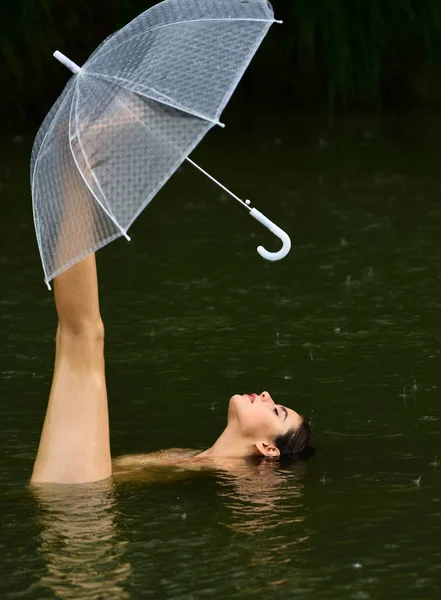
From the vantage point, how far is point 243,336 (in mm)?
10273

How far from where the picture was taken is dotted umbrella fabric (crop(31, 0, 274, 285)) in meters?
6.96

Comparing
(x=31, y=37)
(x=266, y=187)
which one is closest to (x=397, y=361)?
(x=266, y=187)

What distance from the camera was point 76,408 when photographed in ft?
24.6

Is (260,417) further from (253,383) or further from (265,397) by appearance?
(253,383)

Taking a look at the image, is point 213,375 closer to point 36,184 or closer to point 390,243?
point 36,184

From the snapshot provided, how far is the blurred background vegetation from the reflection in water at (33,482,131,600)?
40.1ft

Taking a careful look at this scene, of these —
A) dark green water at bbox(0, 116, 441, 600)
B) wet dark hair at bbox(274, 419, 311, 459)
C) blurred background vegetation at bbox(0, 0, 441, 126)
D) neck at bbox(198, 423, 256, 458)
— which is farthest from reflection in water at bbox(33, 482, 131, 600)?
blurred background vegetation at bbox(0, 0, 441, 126)

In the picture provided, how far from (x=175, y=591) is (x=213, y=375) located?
10.7 ft

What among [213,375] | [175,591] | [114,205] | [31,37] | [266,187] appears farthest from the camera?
[31,37]

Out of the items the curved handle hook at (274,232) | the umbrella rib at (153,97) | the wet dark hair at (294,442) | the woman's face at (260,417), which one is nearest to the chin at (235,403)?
the woman's face at (260,417)

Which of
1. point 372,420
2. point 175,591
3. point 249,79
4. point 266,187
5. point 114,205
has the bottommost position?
point 175,591

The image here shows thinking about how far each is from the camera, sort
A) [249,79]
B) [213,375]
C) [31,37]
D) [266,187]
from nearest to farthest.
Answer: [213,375], [266,187], [31,37], [249,79]

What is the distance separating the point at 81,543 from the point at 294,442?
1558 mm

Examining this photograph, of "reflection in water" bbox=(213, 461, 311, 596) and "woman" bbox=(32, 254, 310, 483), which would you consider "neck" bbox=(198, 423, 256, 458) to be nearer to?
"reflection in water" bbox=(213, 461, 311, 596)
